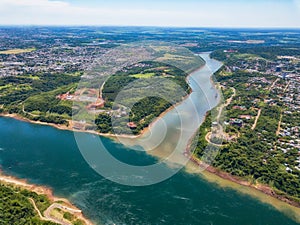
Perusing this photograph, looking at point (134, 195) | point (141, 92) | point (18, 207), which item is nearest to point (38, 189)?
point (18, 207)

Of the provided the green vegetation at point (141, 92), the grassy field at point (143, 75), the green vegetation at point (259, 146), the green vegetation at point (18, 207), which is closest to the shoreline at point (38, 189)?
the green vegetation at point (18, 207)

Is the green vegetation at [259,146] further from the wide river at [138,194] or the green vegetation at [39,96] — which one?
the green vegetation at [39,96]

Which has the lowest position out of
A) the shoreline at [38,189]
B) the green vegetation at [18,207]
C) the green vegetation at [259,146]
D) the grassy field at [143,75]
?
the shoreline at [38,189]

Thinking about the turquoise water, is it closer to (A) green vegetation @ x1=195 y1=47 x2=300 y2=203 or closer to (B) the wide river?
(B) the wide river

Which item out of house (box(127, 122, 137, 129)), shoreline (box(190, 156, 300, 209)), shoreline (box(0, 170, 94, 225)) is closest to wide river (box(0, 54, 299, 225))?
shoreline (box(0, 170, 94, 225))

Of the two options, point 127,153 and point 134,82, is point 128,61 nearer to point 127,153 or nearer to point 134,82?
point 134,82

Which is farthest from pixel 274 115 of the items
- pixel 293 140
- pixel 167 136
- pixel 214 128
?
pixel 167 136

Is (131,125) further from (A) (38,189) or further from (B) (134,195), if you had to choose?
(A) (38,189)

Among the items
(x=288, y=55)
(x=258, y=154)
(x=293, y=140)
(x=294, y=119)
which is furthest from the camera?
(x=288, y=55)
